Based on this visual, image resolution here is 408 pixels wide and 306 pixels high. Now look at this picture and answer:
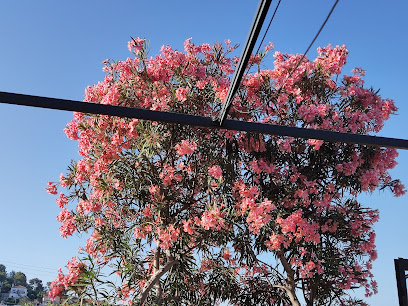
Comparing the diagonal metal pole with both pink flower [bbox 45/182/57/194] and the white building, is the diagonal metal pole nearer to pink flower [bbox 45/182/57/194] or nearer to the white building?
pink flower [bbox 45/182/57/194]

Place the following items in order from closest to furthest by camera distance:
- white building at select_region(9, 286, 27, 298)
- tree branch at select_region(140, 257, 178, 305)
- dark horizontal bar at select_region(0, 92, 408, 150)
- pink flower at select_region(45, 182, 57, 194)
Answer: dark horizontal bar at select_region(0, 92, 408, 150) < tree branch at select_region(140, 257, 178, 305) < pink flower at select_region(45, 182, 57, 194) < white building at select_region(9, 286, 27, 298)

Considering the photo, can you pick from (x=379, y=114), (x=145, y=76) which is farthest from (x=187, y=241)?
(x=379, y=114)

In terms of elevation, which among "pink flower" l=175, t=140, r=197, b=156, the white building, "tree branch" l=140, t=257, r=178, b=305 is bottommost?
the white building

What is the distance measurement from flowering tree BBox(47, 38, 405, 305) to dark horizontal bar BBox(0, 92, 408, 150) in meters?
1.96

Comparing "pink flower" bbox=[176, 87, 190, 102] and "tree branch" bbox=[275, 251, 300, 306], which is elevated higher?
"pink flower" bbox=[176, 87, 190, 102]

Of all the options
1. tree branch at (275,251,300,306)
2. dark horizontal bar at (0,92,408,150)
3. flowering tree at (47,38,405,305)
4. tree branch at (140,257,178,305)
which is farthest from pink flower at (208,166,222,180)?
dark horizontal bar at (0,92,408,150)

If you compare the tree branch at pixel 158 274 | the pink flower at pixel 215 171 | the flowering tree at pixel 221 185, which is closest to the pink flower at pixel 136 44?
the flowering tree at pixel 221 185

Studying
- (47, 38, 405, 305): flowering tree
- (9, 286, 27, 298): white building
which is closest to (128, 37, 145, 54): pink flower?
(47, 38, 405, 305): flowering tree

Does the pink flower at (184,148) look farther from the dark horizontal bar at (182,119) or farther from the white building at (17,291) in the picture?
the white building at (17,291)

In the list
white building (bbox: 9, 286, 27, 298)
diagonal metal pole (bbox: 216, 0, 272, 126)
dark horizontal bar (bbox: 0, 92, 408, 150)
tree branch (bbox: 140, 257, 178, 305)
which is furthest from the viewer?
white building (bbox: 9, 286, 27, 298)

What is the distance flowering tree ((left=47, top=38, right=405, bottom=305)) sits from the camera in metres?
5.27

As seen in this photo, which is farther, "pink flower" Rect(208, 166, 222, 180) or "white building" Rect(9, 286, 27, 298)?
"white building" Rect(9, 286, 27, 298)

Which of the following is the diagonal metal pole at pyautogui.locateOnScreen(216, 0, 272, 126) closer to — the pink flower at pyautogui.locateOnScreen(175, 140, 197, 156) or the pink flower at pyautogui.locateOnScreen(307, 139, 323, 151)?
the pink flower at pyautogui.locateOnScreen(175, 140, 197, 156)

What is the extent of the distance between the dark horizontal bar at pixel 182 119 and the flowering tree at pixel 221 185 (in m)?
1.96
